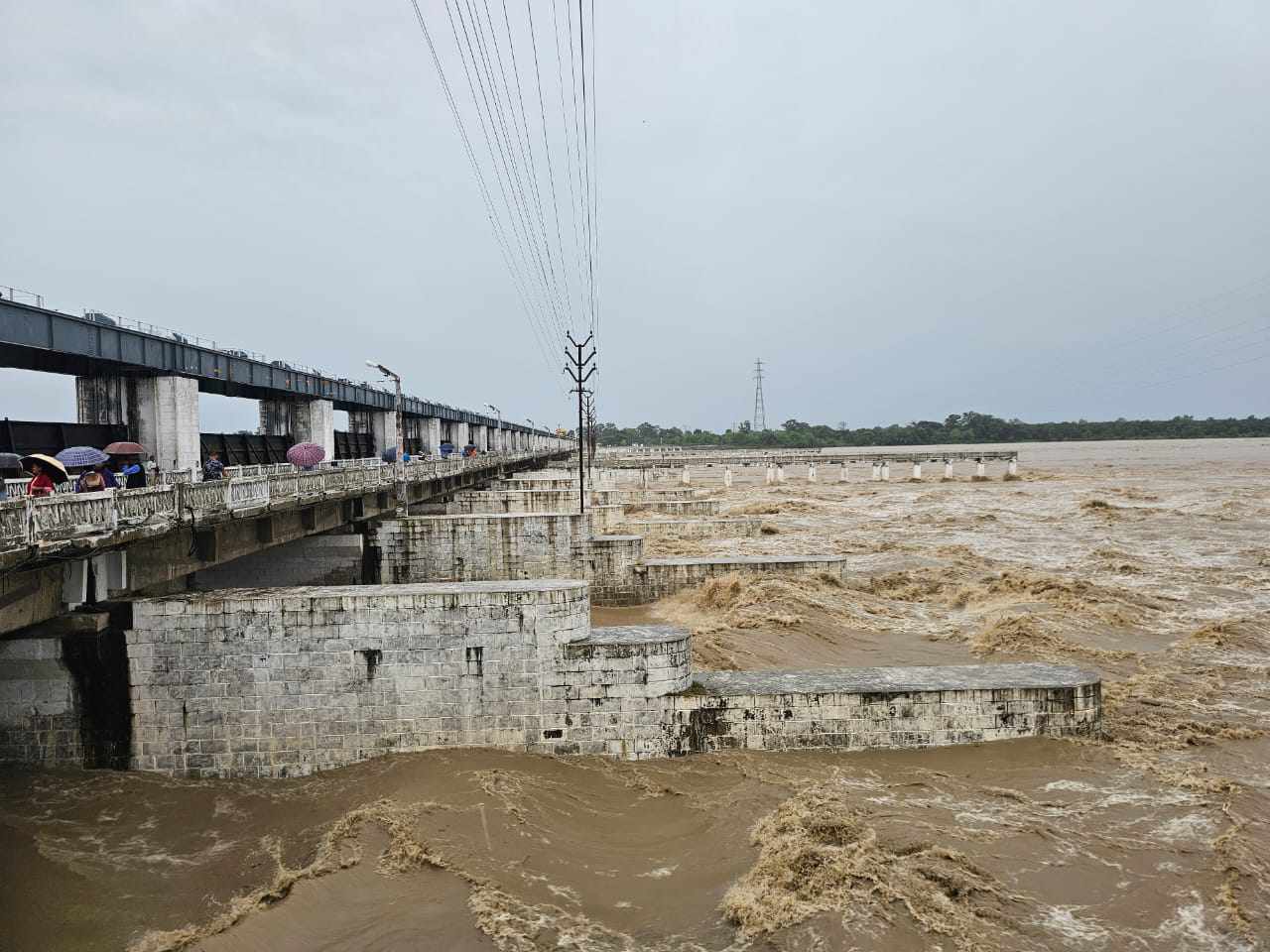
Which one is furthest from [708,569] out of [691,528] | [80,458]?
[80,458]

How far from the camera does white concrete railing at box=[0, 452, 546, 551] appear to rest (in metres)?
9.50

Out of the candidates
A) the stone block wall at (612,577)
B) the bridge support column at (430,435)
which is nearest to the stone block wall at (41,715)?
the stone block wall at (612,577)

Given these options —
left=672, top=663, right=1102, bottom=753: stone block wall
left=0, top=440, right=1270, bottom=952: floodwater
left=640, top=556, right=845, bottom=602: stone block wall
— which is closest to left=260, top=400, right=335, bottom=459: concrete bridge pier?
left=640, top=556, right=845, bottom=602: stone block wall

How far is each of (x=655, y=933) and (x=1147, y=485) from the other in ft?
244

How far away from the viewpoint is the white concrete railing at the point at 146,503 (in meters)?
9.50

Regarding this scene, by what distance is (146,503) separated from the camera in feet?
40.5

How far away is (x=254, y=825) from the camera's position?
438 inches

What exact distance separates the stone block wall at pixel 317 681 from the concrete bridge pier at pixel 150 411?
19599 mm

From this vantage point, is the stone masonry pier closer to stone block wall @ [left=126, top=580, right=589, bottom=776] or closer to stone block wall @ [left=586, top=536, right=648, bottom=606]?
stone block wall @ [left=586, top=536, right=648, bottom=606]

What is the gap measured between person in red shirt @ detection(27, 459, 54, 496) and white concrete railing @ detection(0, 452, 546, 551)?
1.90 feet

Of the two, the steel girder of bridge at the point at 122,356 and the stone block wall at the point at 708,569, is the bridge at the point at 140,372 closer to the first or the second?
the steel girder of bridge at the point at 122,356

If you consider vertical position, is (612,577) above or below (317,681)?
below

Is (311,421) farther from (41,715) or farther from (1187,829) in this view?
(1187,829)

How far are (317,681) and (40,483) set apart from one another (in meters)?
5.12
